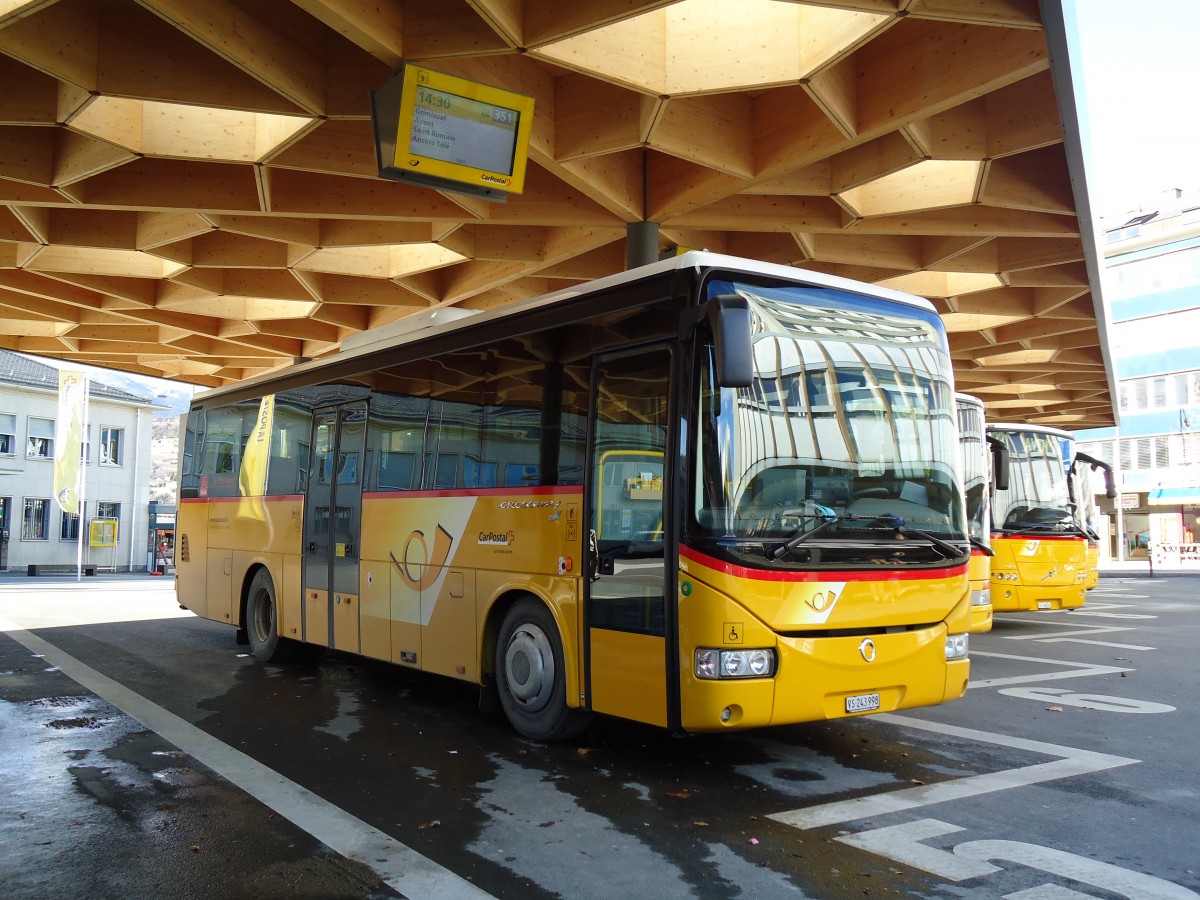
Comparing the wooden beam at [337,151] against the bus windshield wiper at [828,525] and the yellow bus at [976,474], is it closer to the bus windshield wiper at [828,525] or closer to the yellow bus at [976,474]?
the bus windshield wiper at [828,525]

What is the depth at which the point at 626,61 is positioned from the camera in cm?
836

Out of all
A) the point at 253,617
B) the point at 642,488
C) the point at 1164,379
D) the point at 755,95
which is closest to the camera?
the point at 642,488

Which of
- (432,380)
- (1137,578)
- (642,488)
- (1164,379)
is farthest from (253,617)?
(1164,379)

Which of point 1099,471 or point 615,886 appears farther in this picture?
point 1099,471

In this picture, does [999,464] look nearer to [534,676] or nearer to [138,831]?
[534,676]

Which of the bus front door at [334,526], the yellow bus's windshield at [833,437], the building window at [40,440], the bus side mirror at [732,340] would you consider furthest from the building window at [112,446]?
the bus side mirror at [732,340]

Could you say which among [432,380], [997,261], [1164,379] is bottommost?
[432,380]

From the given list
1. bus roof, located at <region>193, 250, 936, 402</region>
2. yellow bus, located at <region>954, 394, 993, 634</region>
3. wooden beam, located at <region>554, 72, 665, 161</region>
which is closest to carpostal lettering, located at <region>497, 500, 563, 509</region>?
bus roof, located at <region>193, 250, 936, 402</region>

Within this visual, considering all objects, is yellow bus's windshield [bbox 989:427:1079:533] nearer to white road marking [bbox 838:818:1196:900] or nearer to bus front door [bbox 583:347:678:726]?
bus front door [bbox 583:347:678:726]

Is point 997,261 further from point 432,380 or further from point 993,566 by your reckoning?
point 432,380

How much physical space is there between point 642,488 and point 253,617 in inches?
303

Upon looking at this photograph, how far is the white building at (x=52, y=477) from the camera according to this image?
4400cm

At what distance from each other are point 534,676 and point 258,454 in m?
6.39

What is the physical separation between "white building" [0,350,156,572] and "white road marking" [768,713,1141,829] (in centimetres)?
4100
